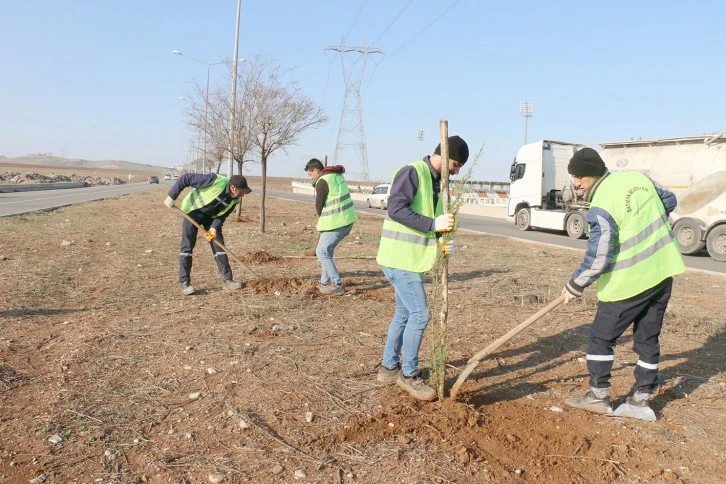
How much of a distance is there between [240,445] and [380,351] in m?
2.05

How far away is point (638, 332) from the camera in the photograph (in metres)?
4.09

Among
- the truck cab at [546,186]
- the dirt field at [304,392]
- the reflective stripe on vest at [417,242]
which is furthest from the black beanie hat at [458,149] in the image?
the truck cab at [546,186]

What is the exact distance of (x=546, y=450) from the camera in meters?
3.49

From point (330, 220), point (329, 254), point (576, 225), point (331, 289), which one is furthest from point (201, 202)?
point (576, 225)

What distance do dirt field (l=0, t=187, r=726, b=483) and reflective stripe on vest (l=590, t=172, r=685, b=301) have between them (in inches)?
39.0

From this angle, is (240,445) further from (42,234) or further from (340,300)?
(42,234)

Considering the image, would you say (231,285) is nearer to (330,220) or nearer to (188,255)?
(188,255)

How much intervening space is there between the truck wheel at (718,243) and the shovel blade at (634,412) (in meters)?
12.1

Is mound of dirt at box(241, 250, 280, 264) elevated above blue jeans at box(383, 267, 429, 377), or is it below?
below

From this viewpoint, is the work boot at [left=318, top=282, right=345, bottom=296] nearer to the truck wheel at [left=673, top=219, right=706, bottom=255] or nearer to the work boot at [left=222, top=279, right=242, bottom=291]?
the work boot at [left=222, top=279, right=242, bottom=291]

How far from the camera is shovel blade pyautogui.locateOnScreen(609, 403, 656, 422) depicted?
3.92m

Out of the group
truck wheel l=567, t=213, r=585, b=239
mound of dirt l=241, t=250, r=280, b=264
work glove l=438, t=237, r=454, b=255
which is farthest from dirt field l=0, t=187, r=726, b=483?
truck wheel l=567, t=213, r=585, b=239

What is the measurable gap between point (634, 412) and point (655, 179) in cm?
1462

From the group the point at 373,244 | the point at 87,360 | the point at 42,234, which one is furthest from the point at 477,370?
the point at 42,234
